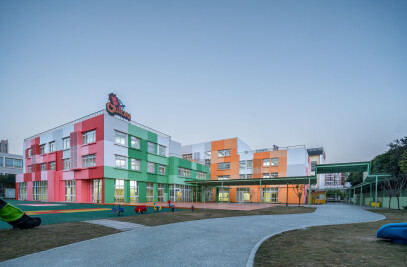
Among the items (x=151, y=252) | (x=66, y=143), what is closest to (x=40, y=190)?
(x=66, y=143)

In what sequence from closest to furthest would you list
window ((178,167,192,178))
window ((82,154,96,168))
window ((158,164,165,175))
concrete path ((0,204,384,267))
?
concrete path ((0,204,384,267)) → window ((82,154,96,168)) → window ((158,164,165,175)) → window ((178,167,192,178))

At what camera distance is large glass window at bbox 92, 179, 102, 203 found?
1196 inches

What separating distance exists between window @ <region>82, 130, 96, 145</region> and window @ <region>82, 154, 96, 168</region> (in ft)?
6.81

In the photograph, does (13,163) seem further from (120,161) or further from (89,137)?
(120,161)

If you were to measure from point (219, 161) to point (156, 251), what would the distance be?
4760cm

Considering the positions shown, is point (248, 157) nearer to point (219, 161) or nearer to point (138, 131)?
point (219, 161)

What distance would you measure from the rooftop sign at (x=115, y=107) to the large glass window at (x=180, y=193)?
1608cm

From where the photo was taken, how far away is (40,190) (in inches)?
1502

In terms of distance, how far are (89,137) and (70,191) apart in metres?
9.09

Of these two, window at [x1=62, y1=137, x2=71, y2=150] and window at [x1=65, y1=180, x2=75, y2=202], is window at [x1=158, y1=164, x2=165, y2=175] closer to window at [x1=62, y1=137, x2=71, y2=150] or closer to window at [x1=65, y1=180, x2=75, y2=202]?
window at [x1=65, y1=180, x2=75, y2=202]

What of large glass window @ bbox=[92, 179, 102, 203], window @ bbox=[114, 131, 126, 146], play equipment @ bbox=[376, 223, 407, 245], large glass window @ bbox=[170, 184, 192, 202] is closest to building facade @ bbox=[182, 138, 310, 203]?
large glass window @ bbox=[170, 184, 192, 202]

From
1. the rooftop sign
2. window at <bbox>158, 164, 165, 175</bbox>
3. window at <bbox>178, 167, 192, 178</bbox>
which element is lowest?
window at <bbox>178, 167, 192, 178</bbox>

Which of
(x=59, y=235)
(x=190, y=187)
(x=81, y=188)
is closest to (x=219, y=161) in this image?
(x=190, y=187)

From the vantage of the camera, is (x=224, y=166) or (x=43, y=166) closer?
(x=43, y=166)
